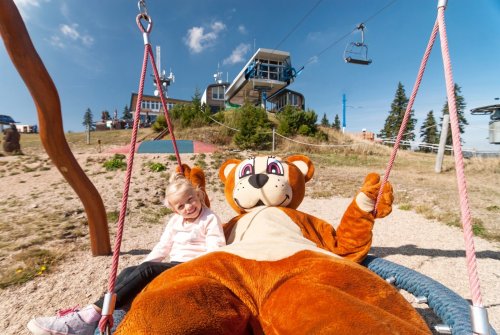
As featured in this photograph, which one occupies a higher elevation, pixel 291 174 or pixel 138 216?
pixel 291 174

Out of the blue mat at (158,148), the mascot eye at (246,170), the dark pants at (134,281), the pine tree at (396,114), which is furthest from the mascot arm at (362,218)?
the pine tree at (396,114)

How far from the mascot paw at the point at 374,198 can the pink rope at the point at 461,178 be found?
2.74 feet

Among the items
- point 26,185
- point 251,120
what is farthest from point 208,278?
point 251,120

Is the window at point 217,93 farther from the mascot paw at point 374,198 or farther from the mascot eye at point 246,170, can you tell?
the mascot paw at point 374,198

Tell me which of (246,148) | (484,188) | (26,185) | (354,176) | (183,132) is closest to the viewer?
(26,185)

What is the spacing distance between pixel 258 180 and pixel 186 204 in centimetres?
60

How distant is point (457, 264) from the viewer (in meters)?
2.86

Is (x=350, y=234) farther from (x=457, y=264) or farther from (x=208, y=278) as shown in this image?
(x=457, y=264)

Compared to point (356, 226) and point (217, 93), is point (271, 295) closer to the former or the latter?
point (356, 226)

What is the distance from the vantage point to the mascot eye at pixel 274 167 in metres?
2.25

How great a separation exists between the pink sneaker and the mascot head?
1213mm

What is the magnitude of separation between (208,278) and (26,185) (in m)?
6.33

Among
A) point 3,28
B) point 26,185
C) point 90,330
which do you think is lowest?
point 90,330

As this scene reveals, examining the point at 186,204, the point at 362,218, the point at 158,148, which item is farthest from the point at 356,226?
the point at 158,148
